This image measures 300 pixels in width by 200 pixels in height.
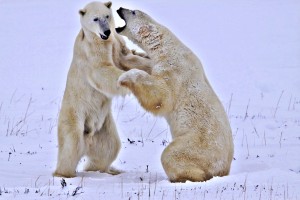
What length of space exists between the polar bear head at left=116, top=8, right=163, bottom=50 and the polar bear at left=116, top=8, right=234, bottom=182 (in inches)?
1.2

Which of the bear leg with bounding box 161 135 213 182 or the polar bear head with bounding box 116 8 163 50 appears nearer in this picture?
the bear leg with bounding box 161 135 213 182

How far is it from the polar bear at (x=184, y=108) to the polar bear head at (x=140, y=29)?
0.03m

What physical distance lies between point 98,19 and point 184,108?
1706mm

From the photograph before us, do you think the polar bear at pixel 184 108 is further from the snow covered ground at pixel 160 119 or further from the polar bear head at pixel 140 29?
the snow covered ground at pixel 160 119

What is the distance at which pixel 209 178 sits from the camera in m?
7.01

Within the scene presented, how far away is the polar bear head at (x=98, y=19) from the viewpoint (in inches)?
308

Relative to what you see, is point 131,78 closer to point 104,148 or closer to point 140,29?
point 140,29

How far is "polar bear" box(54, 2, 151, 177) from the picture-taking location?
26.0ft

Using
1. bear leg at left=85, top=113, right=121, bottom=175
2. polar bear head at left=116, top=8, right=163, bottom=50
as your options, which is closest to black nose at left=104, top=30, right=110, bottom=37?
polar bear head at left=116, top=8, right=163, bottom=50

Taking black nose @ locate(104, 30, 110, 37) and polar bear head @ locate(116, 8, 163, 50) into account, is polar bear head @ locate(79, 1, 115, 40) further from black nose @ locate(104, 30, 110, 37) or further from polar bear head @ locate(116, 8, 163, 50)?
polar bear head @ locate(116, 8, 163, 50)

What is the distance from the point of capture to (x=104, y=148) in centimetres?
867

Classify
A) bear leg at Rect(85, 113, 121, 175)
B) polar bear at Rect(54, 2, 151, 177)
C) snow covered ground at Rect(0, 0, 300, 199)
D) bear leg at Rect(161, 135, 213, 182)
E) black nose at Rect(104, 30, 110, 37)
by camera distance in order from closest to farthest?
snow covered ground at Rect(0, 0, 300, 199)
bear leg at Rect(161, 135, 213, 182)
black nose at Rect(104, 30, 110, 37)
polar bear at Rect(54, 2, 151, 177)
bear leg at Rect(85, 113, 121, 175)

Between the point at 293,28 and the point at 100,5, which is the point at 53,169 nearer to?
the point at 100,5

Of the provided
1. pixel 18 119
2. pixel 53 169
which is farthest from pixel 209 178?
pixel 18 119
